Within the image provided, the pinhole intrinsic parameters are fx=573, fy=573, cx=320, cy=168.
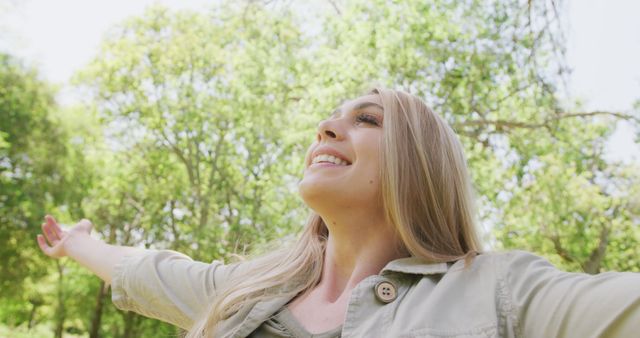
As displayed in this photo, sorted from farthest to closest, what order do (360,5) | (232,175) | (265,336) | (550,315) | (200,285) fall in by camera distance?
(232,175) < (360,5) < (200,285) < (265,336) < (550,315)

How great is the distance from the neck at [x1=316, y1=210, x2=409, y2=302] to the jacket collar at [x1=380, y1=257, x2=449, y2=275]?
0.14m

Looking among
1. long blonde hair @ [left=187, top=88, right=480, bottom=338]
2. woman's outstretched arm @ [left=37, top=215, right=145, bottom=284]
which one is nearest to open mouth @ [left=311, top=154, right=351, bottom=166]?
long blonde hair @ [left=187, top=88, right=480, bottom=338]

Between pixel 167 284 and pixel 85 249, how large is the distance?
1.90ft

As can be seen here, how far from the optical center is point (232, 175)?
13.1 m

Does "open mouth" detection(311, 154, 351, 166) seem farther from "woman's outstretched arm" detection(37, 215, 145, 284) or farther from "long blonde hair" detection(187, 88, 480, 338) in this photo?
"woman's outstretched arm" detection(37, 215, 145, 284)

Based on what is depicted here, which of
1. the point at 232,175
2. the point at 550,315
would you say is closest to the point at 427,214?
the point at 550,315

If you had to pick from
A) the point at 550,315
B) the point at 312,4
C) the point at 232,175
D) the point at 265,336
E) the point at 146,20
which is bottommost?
the point at 550,315

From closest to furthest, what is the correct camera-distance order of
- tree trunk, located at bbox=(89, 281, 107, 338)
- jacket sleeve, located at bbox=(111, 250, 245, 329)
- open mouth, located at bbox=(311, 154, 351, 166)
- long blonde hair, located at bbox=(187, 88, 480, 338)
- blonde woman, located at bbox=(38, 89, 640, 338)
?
blonde woman, located at bbox=(38, 89, 640, 338) < long blonde hair, located at bbox=(187, 88, 480, 338) < open mouth, located at bbox=(311, 154, 351, 166) < jacket sleeve, located at bbox=(111, 250, 245, 329) < tree trunk, located at bbox=(89, 281, 107, 338)

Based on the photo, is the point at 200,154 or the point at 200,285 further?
the point at 200,154

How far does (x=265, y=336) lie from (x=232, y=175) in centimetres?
1162

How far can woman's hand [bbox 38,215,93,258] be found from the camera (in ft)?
8.00

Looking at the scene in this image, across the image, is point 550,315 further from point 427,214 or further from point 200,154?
point 200,154

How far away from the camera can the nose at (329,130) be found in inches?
73.1

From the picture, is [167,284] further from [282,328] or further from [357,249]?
[357,249]
